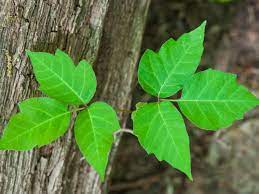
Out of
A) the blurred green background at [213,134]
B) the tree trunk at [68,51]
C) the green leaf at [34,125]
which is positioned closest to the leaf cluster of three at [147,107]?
A: the green leaf at [34,125]

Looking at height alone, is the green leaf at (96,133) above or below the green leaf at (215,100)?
below

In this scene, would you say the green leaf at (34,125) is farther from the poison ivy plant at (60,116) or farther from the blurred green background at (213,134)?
the blurred green background at (213,134)

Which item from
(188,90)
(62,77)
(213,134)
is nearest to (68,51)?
(62,77)

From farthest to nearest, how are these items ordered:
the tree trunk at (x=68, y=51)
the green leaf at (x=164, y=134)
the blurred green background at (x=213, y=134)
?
the blurred green background at (x=213, y=134)
the tree trunk at (x=68, y=51)
the green leaf at (x=164, y=134)

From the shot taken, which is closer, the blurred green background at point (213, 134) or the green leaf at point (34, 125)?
the green leaf at point (34, 125)

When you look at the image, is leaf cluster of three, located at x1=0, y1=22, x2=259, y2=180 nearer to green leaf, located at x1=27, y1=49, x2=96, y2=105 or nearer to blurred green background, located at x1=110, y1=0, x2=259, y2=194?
green leaf, located at x1=27, y1=49, x2=96, y2=105

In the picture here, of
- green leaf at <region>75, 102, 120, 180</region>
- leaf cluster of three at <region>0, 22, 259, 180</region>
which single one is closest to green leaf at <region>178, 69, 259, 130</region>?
leaf cluster of three at <region>0, 22, 259, 180</region>
